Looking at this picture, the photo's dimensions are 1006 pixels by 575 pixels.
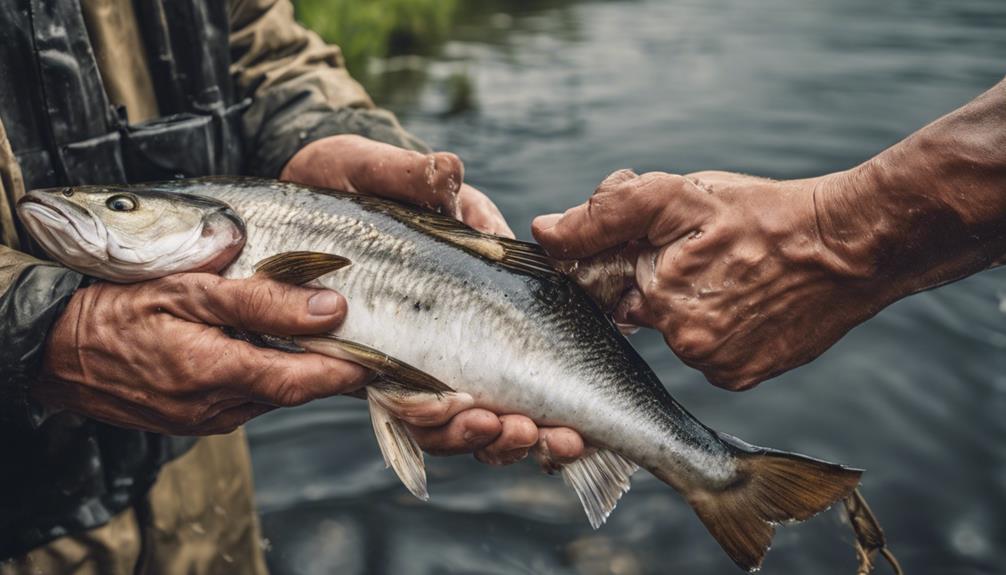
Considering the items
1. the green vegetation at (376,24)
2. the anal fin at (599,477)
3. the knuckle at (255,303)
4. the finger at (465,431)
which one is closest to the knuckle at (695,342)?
the anal fin at (599,477)

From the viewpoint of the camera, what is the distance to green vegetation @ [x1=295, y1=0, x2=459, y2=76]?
13.6 meters

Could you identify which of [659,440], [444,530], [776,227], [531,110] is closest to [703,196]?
[776,227]

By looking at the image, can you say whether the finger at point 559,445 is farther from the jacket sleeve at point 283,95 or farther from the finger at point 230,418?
the jacket sleeve at point 283,95

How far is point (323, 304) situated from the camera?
2.43 m

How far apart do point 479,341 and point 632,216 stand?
24.3 inches

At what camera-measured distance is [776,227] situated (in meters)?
2.63

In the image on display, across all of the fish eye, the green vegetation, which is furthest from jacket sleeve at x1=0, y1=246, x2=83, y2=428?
the green vegetation

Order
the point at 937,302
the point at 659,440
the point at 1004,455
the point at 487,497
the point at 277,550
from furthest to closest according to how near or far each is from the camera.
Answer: the point at 937,302 < the point at 1004,455 < the point at 487,497 < the point at 277,550 < the point at 659,440

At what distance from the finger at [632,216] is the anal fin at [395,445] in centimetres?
75

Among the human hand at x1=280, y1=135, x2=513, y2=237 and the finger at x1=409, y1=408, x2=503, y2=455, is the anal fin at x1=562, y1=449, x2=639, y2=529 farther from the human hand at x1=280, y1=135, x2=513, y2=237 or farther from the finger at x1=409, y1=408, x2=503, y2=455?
the human hand at x1=280, y1=135, x2=513, y2=237

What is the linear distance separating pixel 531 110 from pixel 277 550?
987 cm

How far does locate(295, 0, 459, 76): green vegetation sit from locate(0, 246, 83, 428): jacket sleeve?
11456mm

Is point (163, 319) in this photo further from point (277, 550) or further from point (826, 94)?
point (826, 94)

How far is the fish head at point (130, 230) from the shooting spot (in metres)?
2.30
